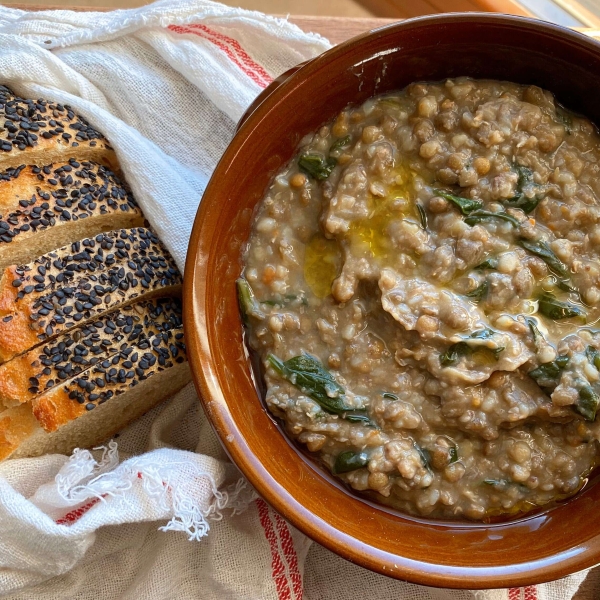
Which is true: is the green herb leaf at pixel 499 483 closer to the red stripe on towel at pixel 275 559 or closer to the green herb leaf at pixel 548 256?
the green herb leaf at pixel 548 256

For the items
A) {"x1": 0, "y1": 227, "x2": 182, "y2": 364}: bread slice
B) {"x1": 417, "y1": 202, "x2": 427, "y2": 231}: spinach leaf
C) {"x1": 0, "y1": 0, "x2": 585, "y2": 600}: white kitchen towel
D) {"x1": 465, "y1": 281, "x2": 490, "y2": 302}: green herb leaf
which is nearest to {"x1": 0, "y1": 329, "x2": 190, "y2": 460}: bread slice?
{"x1": 0, "y1": 0, "x2": 585, "y2": 600}: white kitchen towel

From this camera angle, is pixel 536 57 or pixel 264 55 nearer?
pixel 536 57

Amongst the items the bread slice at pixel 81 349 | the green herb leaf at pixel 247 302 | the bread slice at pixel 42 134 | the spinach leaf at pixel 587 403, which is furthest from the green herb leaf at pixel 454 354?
the bread slice at pixel 42 134

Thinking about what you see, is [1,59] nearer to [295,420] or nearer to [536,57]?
[295,420]

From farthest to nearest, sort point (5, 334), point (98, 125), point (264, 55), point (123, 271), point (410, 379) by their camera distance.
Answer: point (264, 55) → point (98, 125) → point (123, 271) → point (5, 334) → point (410, 379)

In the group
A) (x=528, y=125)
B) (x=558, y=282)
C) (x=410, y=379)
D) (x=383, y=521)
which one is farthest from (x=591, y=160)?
(x=383, y=521)
